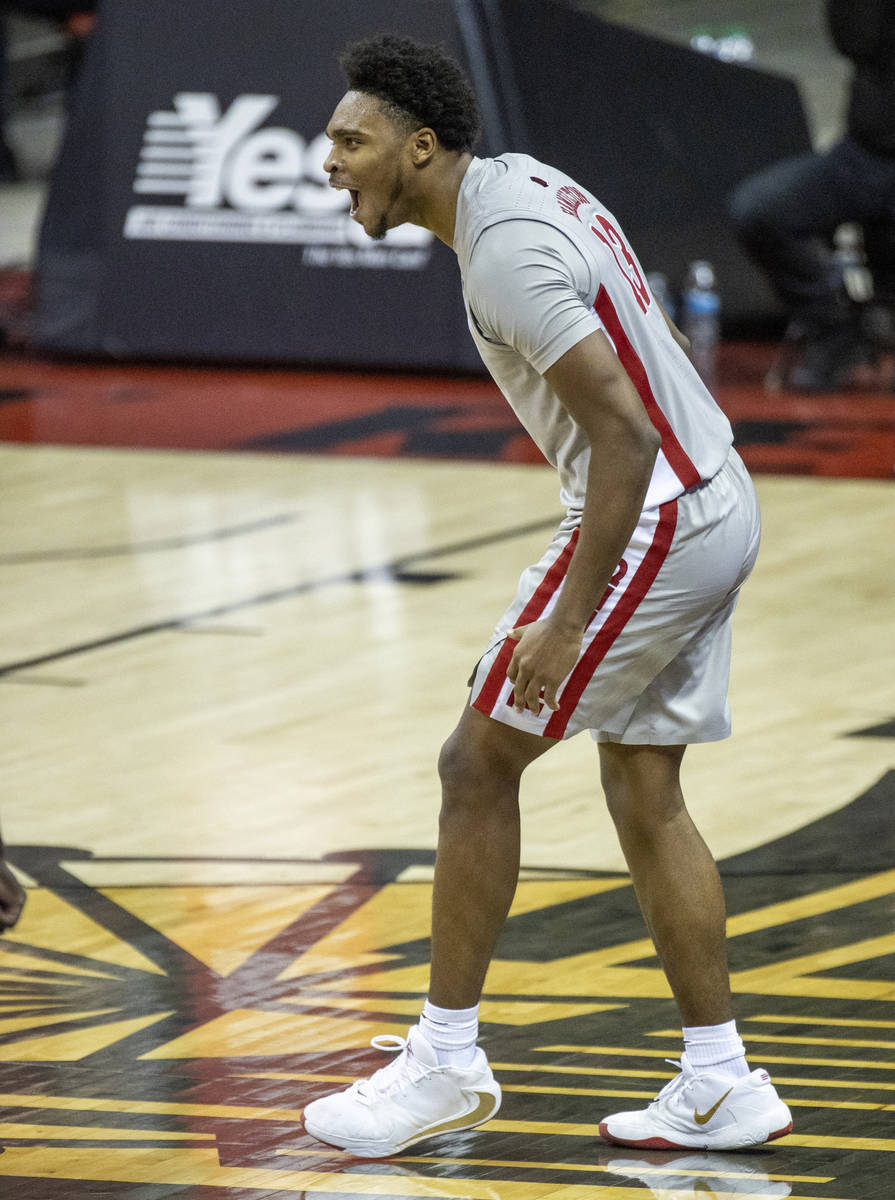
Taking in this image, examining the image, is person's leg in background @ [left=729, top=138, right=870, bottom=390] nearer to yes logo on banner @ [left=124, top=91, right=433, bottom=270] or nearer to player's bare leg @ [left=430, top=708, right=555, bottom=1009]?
yes logo on banner @ [left=124, top=91, right=433, bottom=270]

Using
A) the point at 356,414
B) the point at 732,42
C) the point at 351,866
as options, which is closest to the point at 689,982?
the point at 351,866

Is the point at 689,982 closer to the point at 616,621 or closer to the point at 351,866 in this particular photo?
the point at 616,621

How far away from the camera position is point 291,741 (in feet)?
15.3

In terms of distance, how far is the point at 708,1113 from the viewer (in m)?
2.66

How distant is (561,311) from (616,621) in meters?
0.39

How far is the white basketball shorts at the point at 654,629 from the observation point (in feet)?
8.51

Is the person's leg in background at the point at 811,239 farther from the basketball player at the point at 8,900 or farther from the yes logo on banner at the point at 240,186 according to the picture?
the basketball player at the point at 8,900

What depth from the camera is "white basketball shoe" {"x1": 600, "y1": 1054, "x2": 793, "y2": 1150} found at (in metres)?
2.66

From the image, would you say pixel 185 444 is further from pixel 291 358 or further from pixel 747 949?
pixel 747 949

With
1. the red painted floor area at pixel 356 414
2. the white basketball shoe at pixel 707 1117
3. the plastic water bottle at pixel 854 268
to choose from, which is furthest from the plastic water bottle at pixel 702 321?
the white basketball shoe at pixel 707 1117

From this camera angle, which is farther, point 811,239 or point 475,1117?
point 811,239

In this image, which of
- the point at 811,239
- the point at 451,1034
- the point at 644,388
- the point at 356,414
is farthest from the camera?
the point at 811,239

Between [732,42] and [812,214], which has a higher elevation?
[812,214]

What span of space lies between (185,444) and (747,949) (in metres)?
5.44
